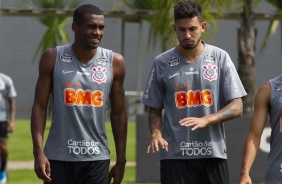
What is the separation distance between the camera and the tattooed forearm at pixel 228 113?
811 centimetres

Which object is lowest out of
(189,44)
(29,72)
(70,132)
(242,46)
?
(29,72)

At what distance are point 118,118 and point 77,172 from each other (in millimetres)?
583

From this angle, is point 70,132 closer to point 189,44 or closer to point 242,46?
point 189,44

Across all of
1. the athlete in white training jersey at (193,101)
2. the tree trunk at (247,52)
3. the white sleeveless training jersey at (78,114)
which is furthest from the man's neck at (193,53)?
the tree trunk at (247,52)

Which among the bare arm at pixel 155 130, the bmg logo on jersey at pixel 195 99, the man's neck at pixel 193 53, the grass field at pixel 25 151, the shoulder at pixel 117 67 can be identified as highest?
the man's neck at pixel 193 53

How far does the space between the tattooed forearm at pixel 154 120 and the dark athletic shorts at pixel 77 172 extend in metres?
0.50

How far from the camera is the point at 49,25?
34.8 metres

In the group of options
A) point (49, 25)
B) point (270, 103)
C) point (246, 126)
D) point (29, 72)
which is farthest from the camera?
point (29, 72)

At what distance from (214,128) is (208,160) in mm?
257

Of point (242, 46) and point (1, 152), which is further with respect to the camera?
point (242, 46)

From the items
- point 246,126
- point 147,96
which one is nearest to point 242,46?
point 246,126

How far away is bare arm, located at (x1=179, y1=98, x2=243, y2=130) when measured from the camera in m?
7.91

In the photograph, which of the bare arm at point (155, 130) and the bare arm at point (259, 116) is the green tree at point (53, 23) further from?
the bare arm at point (259, 116)

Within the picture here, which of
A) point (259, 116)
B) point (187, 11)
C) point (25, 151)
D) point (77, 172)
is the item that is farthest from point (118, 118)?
point (25, 151)
